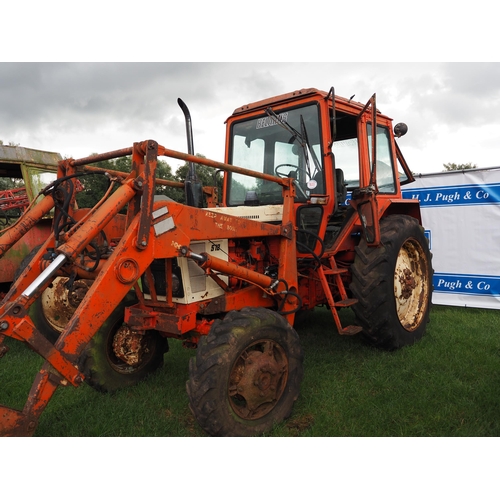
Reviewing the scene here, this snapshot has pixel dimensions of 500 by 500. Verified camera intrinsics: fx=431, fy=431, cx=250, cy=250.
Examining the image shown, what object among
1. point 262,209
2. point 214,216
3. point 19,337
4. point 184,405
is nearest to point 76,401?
point 184,405

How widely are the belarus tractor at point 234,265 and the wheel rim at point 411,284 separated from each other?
18mm

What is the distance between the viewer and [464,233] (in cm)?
718

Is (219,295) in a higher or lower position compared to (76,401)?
higher

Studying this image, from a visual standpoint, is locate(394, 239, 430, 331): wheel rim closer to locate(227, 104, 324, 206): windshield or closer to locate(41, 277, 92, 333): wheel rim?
locate(227, 104, 324, 206): windshield

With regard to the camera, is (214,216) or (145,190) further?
(214,216)

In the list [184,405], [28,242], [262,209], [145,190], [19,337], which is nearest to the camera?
[19,337]

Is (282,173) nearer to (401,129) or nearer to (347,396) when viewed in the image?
(401,129)

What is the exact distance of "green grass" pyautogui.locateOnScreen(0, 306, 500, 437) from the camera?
301 centimetres

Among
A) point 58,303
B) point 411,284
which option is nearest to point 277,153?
point 411,284

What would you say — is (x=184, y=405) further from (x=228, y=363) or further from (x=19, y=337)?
(x=19, y=337)

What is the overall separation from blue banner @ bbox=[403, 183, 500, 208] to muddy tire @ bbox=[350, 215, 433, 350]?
8.73 feet

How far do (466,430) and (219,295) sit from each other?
2016 millimetres

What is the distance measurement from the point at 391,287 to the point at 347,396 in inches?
50.5

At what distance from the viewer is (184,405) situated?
3.39m
